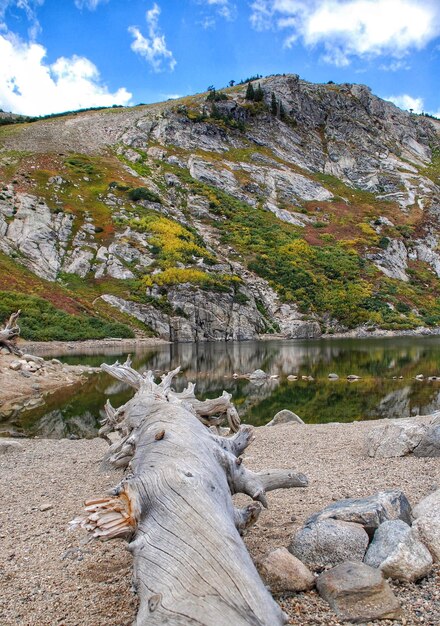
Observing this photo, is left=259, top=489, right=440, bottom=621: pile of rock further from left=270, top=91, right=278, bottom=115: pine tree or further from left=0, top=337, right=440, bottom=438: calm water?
left=270, top=91, right=278, bottom=115: pine tree

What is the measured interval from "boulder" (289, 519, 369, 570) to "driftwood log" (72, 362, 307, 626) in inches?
26.0

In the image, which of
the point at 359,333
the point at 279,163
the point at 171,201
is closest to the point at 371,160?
the point at 279,163

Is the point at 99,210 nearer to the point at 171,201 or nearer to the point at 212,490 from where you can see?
the point at 171,201

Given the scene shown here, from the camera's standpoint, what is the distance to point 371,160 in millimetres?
119812

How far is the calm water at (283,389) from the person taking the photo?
1841cm

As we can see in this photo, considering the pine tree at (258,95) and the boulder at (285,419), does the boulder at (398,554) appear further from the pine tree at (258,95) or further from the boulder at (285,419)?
the pine tree at (258,95)

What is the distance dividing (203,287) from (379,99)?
115133mm

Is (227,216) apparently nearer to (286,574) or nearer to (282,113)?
(282,113)

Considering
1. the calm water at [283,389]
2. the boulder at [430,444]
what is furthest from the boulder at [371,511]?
the calm water at [283,389]

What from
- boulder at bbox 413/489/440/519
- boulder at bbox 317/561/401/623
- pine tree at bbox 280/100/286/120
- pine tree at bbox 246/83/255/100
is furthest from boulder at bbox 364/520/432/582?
pine tree at bbox 246/83/255/100

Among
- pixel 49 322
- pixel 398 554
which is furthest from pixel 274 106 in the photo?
pixel 398 554

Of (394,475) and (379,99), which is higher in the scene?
(379,99)

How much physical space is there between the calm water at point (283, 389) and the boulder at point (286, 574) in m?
12.9

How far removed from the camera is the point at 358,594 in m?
3.99
